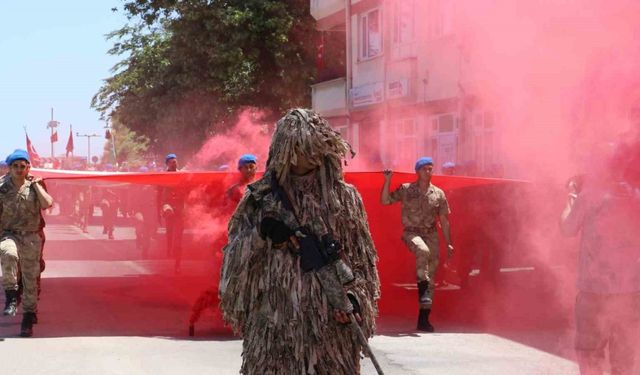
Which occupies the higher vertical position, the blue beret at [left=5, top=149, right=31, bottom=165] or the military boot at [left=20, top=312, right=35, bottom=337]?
the blue beret at [left=5, top=149, right=31, bottom=165]

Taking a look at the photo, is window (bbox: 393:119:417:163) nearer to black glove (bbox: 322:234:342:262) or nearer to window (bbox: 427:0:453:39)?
window (bbox: 427:0:453:39)

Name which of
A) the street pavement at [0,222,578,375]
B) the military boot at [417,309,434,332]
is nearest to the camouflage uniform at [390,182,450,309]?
the military boot at [417,309,434,332]

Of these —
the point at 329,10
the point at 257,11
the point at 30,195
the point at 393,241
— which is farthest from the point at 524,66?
the point at 257,11

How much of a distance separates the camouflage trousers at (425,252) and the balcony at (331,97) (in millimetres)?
15510

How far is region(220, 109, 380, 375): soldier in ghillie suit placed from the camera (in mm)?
4293

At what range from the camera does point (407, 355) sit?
313 inches

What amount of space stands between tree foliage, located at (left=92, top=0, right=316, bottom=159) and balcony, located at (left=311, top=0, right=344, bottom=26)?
186cm

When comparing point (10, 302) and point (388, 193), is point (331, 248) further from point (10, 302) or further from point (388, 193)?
point (10, 302)

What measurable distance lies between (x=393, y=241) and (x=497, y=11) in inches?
122

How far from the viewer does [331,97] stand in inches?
1024

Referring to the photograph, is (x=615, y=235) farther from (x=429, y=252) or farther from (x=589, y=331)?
(x=429, y=252)

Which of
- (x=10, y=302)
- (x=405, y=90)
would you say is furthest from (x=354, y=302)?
(x=405, y=90)

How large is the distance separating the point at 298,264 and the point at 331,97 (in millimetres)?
21863

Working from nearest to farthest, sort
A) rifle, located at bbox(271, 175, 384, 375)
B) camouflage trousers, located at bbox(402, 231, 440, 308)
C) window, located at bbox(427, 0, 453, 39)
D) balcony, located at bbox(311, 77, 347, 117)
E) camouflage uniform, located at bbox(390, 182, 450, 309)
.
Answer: rifle, located at bbox(271, 175, 384, 375), camouflage trousers, located at bbox(402, 231, 440, 308), camouflage uniform, located at bbox(390, 182, 450, 309), window, located at bbox(427, 0, 453, 39), balcony, located at bbox(311, 77, 347, 117)
